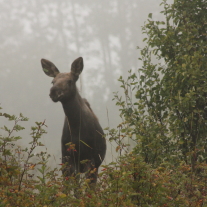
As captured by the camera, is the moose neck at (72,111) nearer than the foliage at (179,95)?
No

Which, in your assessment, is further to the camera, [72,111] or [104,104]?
[104,104]

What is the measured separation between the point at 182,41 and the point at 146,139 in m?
2.28

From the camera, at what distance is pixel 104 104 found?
274ft

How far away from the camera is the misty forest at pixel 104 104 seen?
9.75 feet

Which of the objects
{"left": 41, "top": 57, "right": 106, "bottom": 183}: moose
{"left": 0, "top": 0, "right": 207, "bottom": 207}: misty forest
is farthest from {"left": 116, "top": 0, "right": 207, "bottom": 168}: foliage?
{"left": 41, "top": 57, "right": 106, "bottom": 183}: moose

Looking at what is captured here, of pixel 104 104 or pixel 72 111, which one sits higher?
pixel 104 104

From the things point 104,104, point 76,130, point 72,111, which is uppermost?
point 104,104

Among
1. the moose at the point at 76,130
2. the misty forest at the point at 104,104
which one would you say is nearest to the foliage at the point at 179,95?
the misty forest at the point at 104,104

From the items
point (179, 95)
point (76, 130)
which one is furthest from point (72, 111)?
point (179, 95)

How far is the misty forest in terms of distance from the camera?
2.97m

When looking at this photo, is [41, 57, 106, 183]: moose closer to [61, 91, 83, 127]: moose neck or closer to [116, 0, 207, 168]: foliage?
[61, 91, 83, 127]: moose neck

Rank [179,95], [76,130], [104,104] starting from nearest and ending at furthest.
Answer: [179,95], [76,130], [104,104]

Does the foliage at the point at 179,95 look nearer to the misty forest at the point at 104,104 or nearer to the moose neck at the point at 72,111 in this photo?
the misty forest at the point at 104,104

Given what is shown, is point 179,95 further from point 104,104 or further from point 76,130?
point 104,104
